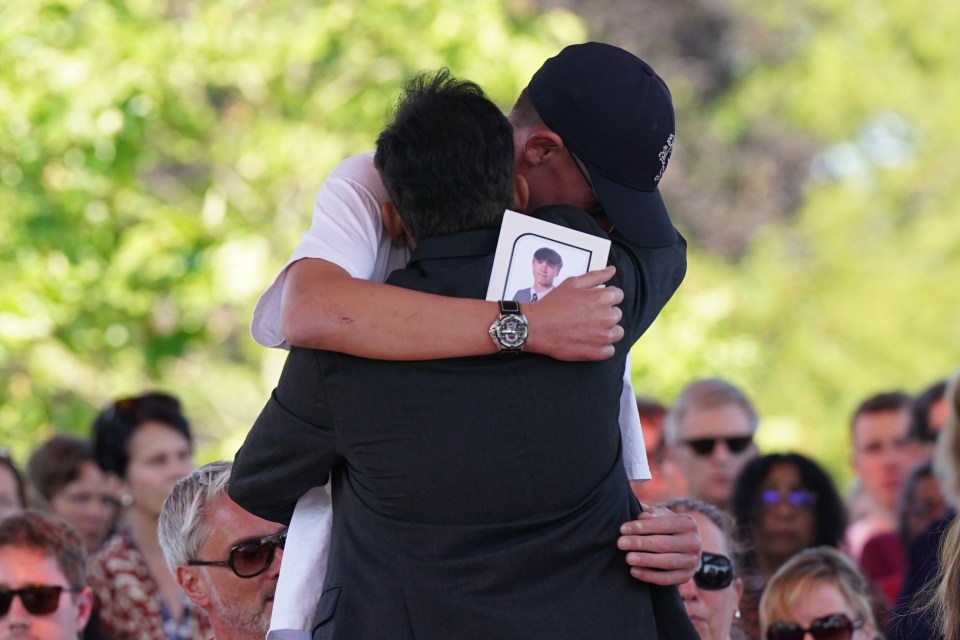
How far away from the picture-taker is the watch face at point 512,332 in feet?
7.96

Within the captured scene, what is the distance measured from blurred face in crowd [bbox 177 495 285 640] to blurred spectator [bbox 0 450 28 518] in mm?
2117

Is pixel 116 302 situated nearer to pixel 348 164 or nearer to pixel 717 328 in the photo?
pixel 717 328

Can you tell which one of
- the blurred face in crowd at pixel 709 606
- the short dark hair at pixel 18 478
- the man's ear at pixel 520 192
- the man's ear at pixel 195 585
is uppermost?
the man's ear at pixel 520 192

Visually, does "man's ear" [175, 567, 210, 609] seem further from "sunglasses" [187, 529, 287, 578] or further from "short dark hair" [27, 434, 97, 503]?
"short dark hair" [27, 434, 97, 503]

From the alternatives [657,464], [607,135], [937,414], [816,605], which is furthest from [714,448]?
[607,135]

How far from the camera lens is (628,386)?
9.37 feet

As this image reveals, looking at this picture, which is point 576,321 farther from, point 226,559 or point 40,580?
point 40,580

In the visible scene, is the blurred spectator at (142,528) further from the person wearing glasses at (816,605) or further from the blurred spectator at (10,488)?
the person wearing glasses at (816,605)

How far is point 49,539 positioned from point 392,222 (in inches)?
84.3

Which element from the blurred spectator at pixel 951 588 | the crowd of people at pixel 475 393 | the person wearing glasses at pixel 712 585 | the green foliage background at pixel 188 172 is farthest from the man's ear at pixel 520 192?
the green foliage background at pixel 188 172

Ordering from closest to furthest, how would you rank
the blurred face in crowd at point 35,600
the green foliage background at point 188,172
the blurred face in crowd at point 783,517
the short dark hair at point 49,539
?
1. the blurred face in crowd at point 35,600
2. the short dark hair at point 49,539
3. the blurred face in crowd at point 783,517
4. the green foliage background at point 188,172

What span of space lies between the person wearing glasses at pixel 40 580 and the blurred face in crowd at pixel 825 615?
2.01 meters

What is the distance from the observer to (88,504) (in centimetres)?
625

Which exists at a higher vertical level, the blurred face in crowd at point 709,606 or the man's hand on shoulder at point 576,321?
the man's hand on shoulder at point 576,321
